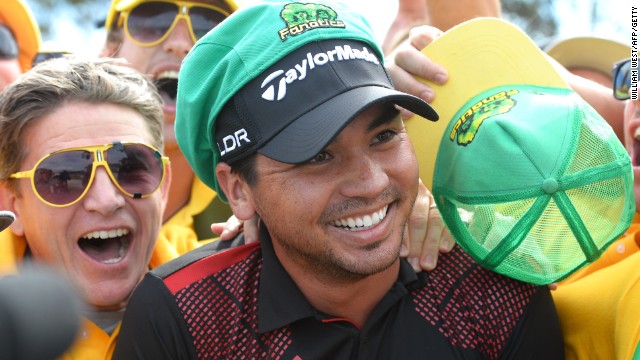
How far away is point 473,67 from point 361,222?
0.64m

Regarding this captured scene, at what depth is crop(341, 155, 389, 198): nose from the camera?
7.88 ft

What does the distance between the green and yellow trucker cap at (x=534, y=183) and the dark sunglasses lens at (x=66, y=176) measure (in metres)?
1.23

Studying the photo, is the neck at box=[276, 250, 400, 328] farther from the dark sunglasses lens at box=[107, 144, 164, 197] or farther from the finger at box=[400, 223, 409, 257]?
the dark sunglasses lens at box=[107, 144, 164, 197]

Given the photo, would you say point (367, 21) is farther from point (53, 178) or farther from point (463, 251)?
point (53, 178)

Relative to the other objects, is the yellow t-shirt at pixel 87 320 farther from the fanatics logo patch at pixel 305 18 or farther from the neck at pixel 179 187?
the fanatics logo patch at pixel 305 18

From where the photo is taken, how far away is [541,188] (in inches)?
89.4

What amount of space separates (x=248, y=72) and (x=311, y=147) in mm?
320

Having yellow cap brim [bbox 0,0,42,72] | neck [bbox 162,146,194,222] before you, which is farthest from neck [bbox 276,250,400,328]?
yellow cap brim [bbox 0,0,42,72]

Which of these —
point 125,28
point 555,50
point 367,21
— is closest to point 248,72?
point 367,21

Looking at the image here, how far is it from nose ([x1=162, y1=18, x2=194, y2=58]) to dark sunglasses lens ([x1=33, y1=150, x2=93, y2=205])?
4.21ft

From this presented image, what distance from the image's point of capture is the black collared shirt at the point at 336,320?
2.51 m

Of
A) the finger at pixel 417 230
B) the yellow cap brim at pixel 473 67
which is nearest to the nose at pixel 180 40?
the yellow cap brim at pixel 473 67

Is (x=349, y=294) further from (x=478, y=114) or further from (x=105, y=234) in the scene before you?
(x=105, y=234)

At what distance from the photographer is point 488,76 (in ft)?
8.81
